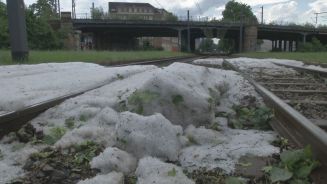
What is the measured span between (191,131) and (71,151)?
102cm

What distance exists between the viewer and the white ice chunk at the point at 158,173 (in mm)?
2500

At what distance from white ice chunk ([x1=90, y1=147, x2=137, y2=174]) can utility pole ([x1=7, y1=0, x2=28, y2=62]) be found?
10450mm

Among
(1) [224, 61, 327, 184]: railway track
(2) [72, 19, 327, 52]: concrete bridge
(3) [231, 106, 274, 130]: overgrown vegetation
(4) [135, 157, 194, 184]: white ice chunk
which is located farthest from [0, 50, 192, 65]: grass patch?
(2) [72, 19, 327, 52]: concrete bridge

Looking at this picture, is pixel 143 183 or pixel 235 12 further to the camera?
pixel 235 12

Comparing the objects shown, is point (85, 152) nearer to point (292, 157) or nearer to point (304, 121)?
point (292, 157)

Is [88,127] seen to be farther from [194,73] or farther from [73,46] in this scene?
[73,46]

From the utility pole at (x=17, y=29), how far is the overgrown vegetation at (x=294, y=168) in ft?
36.2

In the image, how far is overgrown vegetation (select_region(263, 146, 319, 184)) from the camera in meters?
2.52

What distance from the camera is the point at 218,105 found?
500 centimetres

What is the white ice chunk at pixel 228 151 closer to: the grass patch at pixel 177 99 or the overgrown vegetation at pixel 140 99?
the grass patch at pixel 177 99

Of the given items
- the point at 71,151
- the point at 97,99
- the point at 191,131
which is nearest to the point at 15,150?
the point at 71,151

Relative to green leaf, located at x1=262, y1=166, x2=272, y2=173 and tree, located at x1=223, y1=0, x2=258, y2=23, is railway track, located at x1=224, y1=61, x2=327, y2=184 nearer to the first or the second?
green leaf, located at x1=262, y1=166, x2=272, y2=173

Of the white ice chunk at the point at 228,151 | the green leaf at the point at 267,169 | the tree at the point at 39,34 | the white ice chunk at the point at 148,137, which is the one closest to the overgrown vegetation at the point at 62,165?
the white ice chunk at the point at 148,137

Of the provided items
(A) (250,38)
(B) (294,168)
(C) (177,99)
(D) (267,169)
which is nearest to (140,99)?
(C) (177,99)
